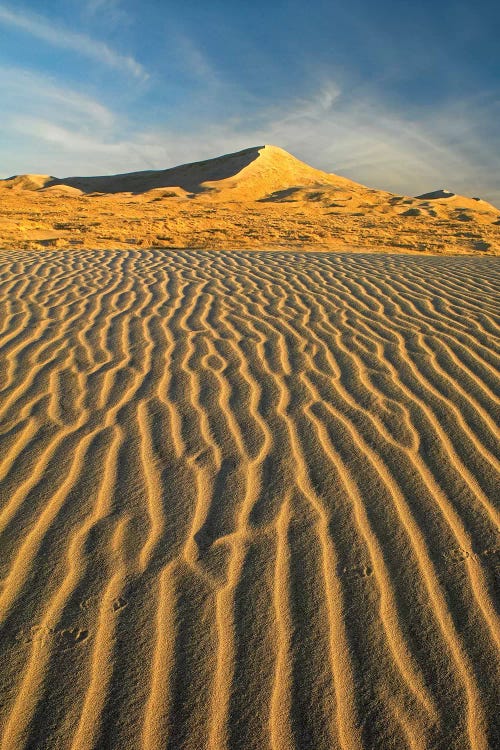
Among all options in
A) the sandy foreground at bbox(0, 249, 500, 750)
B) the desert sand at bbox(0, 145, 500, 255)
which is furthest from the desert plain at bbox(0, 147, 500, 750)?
the desert sand at bbox(0, 145, 500, 255)

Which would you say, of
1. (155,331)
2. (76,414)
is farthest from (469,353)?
(76,414)

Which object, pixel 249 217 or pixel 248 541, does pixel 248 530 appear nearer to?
pixel 248 541

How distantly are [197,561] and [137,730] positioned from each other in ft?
2.33

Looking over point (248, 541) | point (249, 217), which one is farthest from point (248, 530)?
point (249, 217)

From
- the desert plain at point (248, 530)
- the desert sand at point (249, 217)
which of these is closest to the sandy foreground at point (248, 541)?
the desert plain at point (248, 530)

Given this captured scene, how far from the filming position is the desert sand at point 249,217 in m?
15.9

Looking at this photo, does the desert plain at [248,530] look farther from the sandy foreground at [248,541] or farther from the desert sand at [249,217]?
the desert sand at [249,217]

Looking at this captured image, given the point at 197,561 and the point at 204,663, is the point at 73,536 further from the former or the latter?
the point at 204,663

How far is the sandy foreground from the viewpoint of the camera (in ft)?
5.77

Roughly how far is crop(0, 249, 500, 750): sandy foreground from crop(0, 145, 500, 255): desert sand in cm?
1044

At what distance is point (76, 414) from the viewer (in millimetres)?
3561

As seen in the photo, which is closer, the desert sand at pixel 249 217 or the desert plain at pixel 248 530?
the desert plain at pixel 248 530

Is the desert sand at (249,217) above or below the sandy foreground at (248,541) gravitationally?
below

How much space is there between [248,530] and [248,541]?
8cm
